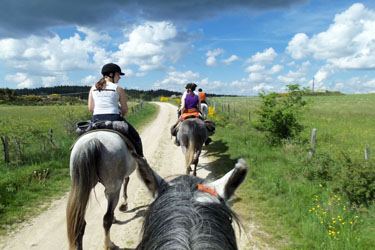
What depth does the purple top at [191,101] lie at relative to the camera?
7188 millimetres

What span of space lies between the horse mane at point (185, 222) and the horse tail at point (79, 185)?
5.79ft

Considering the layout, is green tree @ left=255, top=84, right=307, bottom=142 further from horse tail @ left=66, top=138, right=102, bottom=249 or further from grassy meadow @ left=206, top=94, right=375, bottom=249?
horse tail @ left=66, top=138, right=102, bottom=249

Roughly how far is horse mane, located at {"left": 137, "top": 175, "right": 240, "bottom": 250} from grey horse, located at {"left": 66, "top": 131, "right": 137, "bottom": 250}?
142 cm

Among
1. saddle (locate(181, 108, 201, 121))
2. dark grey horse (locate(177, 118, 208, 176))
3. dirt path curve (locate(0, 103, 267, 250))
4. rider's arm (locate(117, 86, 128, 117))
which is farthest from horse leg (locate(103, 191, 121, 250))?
saddle (locate(181, 108, 201, 121))

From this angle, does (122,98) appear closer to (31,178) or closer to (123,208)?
(123,208)

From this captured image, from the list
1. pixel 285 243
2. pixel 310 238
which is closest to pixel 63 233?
pixel 285 243

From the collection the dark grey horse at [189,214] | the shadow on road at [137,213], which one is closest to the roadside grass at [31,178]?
the shadow on road at [137,213]

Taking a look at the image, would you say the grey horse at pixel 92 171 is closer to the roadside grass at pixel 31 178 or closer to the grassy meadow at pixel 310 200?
the roadside grass at pixel 31 178

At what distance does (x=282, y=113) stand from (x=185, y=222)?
9398 mm

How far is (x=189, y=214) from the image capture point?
1.38 m

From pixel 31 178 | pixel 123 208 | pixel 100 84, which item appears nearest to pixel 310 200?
pixel 123 208

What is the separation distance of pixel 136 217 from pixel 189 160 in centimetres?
210

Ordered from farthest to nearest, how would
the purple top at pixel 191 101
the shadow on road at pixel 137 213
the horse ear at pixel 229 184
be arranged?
the purple top at pixel 191 101
the shadow on road at pixel 137 213
the horse ear at pixel 229 184

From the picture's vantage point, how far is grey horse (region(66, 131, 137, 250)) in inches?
121
